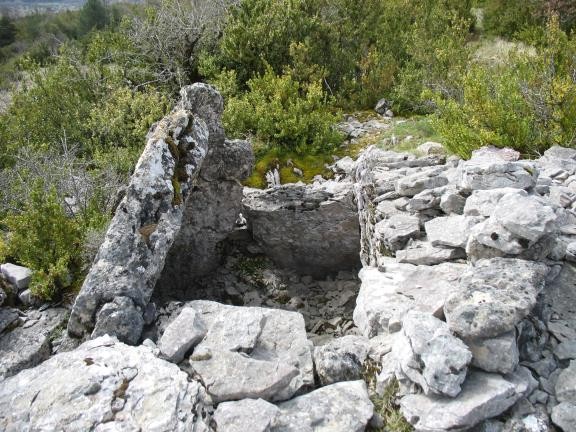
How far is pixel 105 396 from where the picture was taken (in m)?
3.80

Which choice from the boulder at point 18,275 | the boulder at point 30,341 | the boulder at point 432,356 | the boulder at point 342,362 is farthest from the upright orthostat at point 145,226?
the boulder at point 432,356

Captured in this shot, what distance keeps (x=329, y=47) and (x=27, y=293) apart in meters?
10.9

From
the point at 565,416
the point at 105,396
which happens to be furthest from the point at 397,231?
the point at 105,396

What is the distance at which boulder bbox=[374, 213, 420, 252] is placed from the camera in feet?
18.9

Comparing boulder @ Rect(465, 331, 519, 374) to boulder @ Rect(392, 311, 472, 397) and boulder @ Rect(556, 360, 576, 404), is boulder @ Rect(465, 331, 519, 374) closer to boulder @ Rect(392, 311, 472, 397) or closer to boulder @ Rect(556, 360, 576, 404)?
boulder @ Rect(392, 311, 472, 397)

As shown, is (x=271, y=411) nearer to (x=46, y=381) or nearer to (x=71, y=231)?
(x=46, y=381)

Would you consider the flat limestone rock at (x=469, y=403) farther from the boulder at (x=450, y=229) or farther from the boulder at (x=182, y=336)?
the boulder at (x=182, y=336)

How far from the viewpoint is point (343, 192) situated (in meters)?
8.85

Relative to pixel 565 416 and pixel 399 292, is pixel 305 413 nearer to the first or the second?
pixel 399 292

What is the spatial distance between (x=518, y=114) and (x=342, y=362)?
5695 millimetres

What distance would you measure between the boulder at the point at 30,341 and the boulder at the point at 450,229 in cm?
457

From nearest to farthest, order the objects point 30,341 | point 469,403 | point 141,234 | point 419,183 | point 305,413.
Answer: point 469,403 < point 305,413 < point 30,341 < point 141,234 < point 419,183

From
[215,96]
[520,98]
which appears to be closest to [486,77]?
[520,98]

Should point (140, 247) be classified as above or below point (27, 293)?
above
